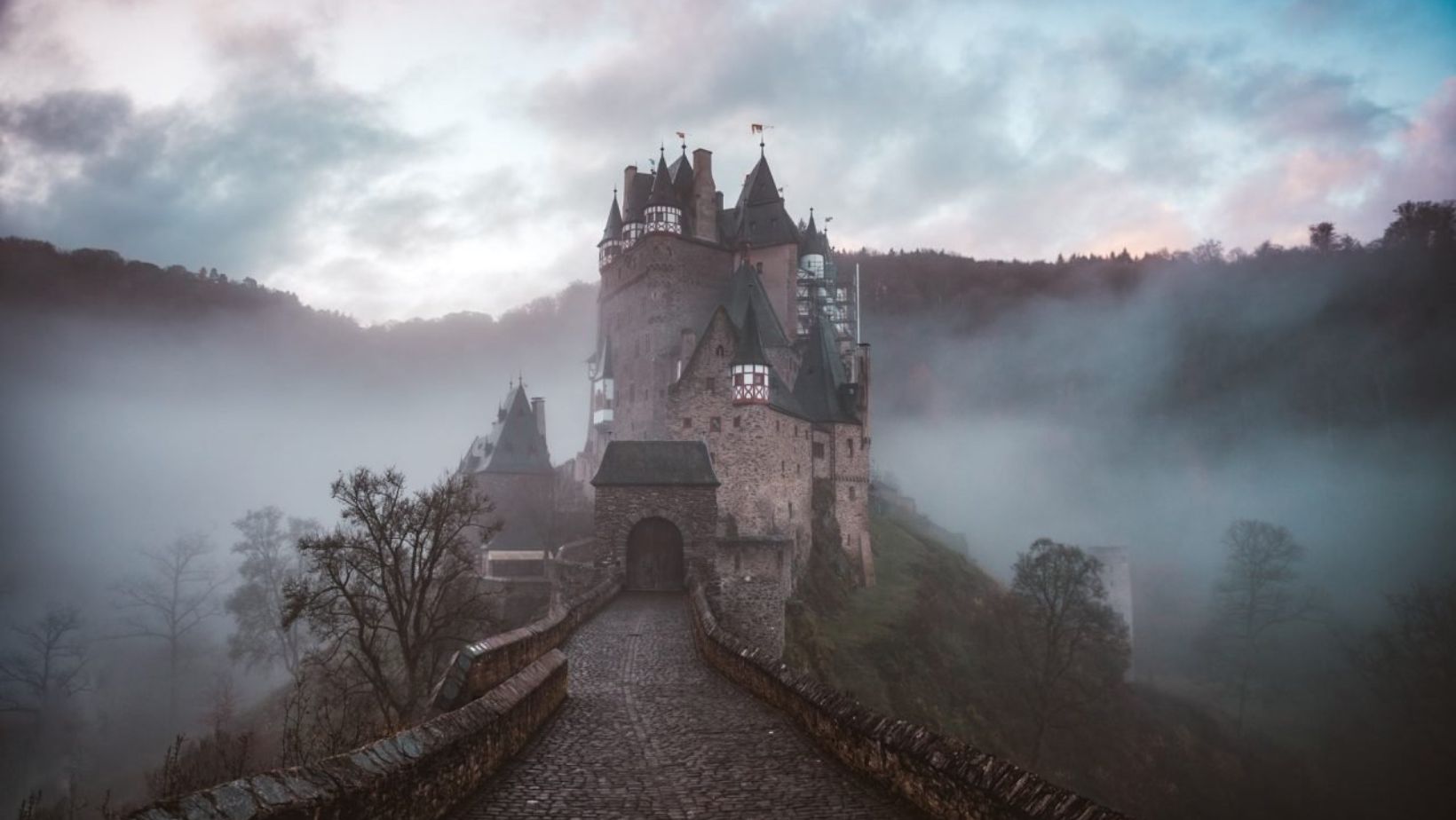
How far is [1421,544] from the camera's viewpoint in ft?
250

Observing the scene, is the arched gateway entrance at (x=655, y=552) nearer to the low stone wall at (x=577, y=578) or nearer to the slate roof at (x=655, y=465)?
the low stone wall at (x=577, y=578)

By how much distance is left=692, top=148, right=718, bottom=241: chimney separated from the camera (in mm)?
57312

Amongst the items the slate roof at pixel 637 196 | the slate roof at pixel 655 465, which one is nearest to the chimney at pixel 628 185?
the slate roof at pixel 637 196

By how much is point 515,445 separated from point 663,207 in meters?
18.9

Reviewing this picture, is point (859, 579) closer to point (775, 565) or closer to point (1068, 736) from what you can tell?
point (1068, 736)

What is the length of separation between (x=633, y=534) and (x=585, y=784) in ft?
63.6

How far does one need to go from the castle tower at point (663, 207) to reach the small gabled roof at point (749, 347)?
19.2 m

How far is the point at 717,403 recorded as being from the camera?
37.2 metres

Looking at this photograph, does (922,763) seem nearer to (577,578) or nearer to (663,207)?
(577,578)

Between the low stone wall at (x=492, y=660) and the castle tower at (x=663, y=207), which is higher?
the castle tower at (x=663, y=207)

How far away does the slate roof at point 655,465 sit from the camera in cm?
2711

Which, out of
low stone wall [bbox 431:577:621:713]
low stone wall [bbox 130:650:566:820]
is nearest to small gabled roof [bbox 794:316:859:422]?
low stone wall [bbox 431:577:621:713]

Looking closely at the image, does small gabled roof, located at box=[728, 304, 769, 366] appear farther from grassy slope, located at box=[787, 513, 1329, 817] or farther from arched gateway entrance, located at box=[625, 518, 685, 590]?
arched gateway entrance, located at box=[625, 518, 685, 590]

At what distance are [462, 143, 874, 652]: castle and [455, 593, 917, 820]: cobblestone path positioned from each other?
40.9ft
